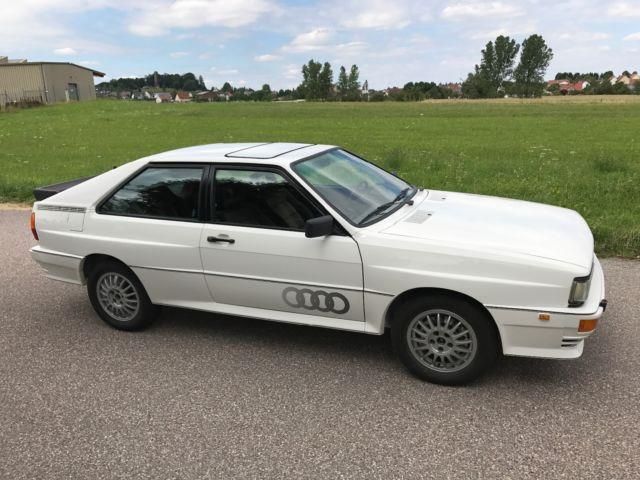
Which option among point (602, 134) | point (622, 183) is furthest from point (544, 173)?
point (602, 134)

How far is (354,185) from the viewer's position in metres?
4.23

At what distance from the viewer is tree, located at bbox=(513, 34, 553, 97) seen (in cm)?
11381

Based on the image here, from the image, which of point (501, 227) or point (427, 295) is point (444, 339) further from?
point (501, 227)

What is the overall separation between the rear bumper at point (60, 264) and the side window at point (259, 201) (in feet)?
4.85

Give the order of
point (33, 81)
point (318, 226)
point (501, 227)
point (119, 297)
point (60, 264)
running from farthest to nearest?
point (33, 81)
point (60, 264)
point (119, 297)
point (501, 227)
point (318, 226)

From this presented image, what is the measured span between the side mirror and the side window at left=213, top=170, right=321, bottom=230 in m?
0.21

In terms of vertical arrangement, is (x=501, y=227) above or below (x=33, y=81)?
below

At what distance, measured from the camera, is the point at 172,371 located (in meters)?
3.93

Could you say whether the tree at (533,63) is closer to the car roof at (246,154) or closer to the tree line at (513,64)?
the tree line at (513,64)

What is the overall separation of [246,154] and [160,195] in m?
0.77

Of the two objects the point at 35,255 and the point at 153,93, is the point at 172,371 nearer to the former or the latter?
the point at 35,255

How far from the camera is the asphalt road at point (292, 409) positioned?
2902mm

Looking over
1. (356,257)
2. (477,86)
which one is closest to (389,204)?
(356,257)

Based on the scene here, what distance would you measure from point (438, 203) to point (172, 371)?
7.88 ft
